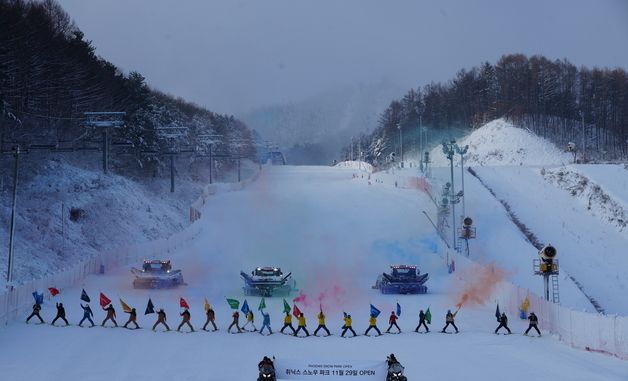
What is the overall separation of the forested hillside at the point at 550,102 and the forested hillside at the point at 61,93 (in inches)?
2441

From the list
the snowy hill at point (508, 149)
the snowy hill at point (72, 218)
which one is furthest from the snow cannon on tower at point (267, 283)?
the snowy hill at point (508, 149)

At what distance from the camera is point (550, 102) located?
144m

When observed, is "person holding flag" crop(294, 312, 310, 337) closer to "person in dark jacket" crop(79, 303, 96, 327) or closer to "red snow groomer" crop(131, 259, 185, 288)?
"person in dark jacket" crop(79, 303, 96, 327)

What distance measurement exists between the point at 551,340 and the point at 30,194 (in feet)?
158

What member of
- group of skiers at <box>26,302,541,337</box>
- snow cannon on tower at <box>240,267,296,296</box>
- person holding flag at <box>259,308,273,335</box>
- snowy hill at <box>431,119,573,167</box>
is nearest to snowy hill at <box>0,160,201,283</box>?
snow cannon on tower at <box>240,267,296,296</box>

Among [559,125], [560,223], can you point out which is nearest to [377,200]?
[560,223]

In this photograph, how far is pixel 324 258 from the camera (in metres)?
49.7

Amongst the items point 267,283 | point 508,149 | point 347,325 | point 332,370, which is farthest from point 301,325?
point 508,149

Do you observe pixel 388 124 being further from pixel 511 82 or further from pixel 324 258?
pixel 324 258

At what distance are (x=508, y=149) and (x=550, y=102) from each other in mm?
23878

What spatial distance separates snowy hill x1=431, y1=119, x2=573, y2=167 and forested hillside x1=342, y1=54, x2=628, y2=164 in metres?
6.09

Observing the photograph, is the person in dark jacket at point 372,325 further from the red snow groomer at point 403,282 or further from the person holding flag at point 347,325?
the red snow groomer at point 403,282

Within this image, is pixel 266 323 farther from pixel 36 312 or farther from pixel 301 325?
pixel 36 312

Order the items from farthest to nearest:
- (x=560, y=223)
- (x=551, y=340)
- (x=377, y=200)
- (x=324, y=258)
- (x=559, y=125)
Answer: (x=559, y=125)
(x=377, y=200)
(x=560, y=223)
(x=324, y=258)
(x=551, y=340)
